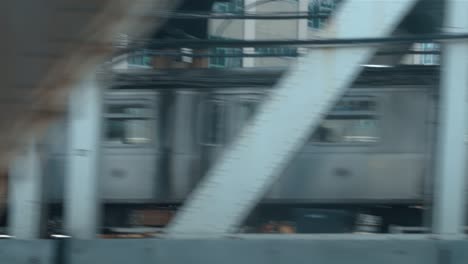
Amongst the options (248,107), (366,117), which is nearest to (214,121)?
(248,107)

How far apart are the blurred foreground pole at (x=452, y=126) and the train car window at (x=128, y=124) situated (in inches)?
164

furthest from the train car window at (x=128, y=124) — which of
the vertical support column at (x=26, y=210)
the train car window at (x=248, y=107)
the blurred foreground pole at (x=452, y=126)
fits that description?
the blurred foreground pole at (x=452, y=126)

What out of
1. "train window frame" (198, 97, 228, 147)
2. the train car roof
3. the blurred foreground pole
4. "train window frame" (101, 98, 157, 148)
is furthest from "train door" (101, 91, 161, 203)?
the blurred foreground pole

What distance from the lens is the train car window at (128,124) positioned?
933cm

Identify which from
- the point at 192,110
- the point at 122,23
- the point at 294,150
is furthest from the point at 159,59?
the point at 122,23

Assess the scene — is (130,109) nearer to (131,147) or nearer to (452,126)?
(131,147)

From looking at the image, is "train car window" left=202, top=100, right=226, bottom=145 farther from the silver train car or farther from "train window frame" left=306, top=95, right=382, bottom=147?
"train window frame" left=306, top=95, right=382, bottom=147

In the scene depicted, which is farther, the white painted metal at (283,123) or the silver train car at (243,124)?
the silver train car at (243,124)

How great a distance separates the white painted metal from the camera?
589 cm

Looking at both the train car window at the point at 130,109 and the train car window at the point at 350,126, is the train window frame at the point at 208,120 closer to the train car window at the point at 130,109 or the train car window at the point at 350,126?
the train car window at the point at 130,109

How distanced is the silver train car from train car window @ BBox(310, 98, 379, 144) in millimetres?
11

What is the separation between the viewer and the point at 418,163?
8891 millimetres

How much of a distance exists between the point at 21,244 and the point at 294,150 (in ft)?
6.77

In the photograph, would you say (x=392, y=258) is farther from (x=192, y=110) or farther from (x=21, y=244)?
(x=192, y=110)
